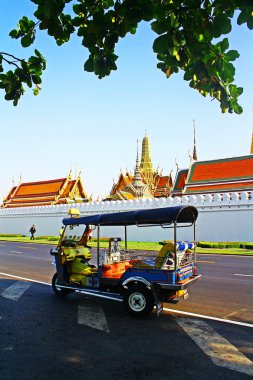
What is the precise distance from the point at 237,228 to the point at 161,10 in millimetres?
25880

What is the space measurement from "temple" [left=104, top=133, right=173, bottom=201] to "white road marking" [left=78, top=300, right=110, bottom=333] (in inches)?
1392

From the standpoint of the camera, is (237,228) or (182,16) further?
(237,228)

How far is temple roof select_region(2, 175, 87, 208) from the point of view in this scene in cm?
4281

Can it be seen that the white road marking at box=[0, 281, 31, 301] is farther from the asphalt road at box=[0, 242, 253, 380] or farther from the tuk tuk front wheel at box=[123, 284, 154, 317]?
the tuk tuk front wheel at box=[123, 284, 154, 317]

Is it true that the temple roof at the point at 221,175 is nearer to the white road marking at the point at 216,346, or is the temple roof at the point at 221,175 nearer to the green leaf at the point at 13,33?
the white road marking at the point at 216,346

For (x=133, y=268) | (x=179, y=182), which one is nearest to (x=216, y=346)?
(x=133, y=268)

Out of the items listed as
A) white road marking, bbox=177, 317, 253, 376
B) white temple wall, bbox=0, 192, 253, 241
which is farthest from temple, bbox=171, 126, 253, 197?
white road marking, bbox=177, 317, 253, 376

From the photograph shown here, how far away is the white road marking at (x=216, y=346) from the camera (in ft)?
14.0

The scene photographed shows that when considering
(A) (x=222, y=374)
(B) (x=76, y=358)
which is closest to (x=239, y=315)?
(A) (x=222, y=374)

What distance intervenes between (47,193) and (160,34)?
42.3 m

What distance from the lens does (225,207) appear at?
90.5 feet

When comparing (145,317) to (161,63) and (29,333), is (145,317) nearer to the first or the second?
(29,333)

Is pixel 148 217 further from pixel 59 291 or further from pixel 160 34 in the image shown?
pixel 160 34

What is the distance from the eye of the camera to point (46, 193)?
4419cm
